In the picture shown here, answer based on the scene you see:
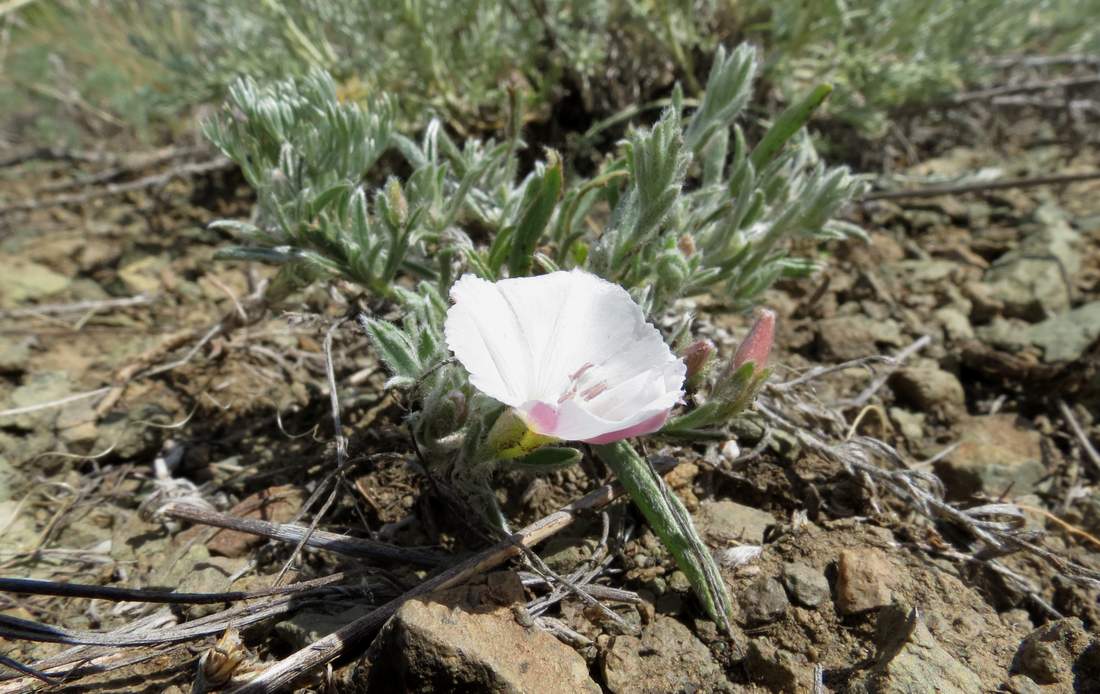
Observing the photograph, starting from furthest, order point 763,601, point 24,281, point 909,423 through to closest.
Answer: point 24,281 < point 909,423 < point 763,601

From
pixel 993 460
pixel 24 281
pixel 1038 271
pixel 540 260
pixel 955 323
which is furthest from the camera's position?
pixel 24 281

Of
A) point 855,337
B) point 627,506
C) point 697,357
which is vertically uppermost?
point 697,357

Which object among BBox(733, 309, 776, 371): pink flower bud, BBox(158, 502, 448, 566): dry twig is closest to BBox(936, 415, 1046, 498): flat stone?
BBox(733, 309, 776, 371): pink flower bud

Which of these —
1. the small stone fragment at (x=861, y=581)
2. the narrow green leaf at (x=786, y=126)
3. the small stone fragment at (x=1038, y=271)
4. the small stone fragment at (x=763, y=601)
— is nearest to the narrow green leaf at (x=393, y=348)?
the small stone fragment at (x=763, y=601)

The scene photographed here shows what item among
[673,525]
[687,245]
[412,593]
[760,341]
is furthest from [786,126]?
[412,593]

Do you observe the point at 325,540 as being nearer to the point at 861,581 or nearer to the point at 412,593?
the point at 412,593

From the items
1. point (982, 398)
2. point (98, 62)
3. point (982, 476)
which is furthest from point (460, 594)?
point (98, 62)

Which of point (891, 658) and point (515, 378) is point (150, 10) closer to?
point (515, 378)
